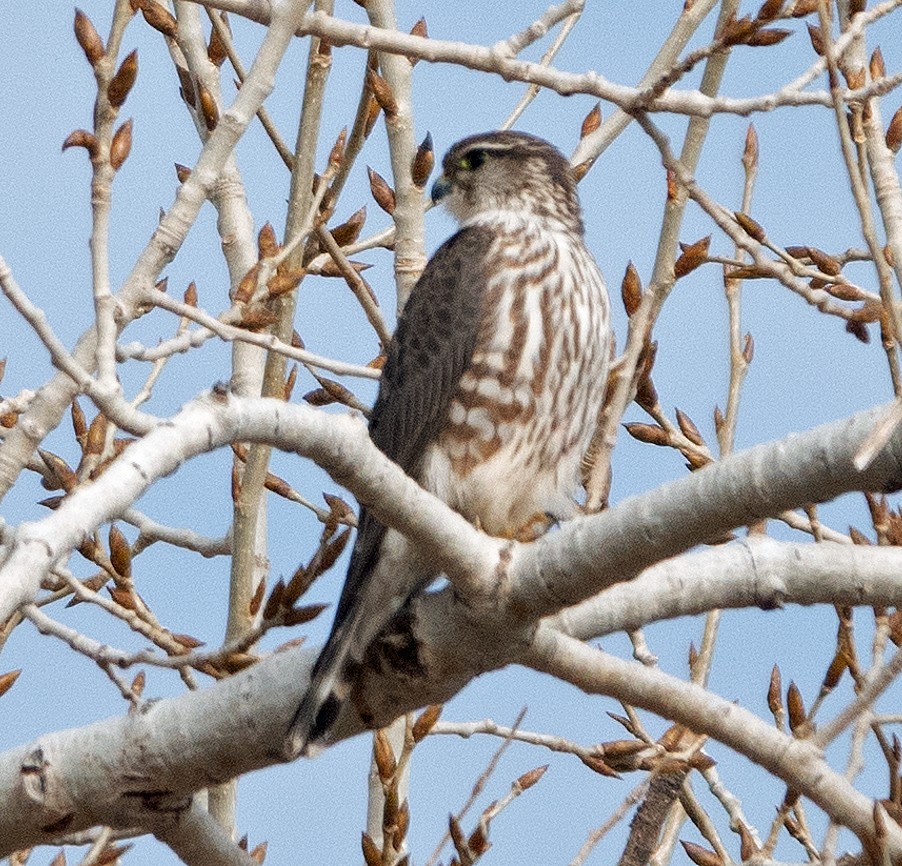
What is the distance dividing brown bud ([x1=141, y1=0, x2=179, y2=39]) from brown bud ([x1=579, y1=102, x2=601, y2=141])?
141cm

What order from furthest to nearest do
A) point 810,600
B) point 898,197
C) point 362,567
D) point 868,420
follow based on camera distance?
point 362,567 < point 898,197 < point 810,600 < point 868,420

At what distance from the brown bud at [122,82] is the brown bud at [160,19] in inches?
56.3

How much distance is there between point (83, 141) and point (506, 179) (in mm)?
1858

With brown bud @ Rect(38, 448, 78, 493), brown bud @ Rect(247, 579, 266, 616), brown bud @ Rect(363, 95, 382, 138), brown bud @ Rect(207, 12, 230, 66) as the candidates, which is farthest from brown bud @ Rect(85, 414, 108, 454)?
brown bud @ Rect(207, 12, 230, 66)

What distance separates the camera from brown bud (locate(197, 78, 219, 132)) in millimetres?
4969

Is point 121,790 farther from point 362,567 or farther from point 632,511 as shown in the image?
point 632,511

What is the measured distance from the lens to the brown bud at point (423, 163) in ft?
16.7

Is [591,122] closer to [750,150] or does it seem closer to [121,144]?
[750,150]

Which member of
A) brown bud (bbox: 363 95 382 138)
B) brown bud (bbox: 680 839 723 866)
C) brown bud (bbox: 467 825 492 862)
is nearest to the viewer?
brown bud (bbox: 467 825 492 862)

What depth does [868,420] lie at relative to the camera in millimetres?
2697

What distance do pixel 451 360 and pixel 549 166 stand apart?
1231 millimetres

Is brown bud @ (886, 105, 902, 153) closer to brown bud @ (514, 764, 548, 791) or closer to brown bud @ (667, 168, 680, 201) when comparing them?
brown bud @ (667, 168, 680, 201)

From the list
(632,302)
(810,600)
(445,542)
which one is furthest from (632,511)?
(632,302)

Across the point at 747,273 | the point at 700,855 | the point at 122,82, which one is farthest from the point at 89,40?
the point at 700,855
